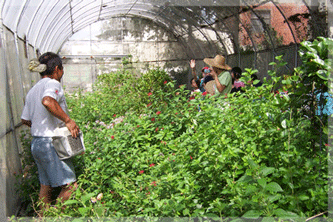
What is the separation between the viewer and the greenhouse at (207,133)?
67.3 inches

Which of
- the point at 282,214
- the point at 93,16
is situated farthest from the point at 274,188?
the point at 93,16

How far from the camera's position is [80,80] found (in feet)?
46.0

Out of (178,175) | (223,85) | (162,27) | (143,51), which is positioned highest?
(162,27)

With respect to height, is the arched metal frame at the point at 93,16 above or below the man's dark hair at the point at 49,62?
above

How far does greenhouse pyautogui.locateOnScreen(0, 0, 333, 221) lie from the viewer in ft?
5.61

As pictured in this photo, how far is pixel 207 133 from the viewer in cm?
225

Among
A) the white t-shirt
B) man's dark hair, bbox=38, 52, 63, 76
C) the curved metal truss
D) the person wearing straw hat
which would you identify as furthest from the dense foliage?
the curved metal truss

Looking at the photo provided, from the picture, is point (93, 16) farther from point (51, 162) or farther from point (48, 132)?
point (51, 162)

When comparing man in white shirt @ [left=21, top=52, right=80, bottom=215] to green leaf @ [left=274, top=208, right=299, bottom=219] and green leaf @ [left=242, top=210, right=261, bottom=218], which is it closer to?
green leaf @ [left=242, top=210, right=261, bottom=218]

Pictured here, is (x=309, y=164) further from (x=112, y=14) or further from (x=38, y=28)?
(x=112, y=14)

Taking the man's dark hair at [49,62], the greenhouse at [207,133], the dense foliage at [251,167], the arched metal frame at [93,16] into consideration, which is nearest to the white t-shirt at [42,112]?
the man's dark hair at [49,62]

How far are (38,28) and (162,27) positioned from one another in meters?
7.77

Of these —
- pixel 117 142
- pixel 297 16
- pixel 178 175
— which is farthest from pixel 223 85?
pixel 297 16

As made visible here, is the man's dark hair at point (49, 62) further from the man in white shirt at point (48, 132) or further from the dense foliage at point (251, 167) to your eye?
the dense foliage at point (251, 167)
